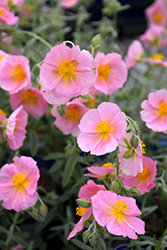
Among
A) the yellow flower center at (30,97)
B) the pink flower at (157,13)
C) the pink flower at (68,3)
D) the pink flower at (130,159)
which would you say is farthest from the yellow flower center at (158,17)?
the pink flower at (130,159)

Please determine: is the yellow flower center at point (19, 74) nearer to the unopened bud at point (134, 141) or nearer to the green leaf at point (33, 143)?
the green leaf at point (33, 143)

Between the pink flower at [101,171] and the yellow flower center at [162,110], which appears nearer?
the pink flower at [101,171]

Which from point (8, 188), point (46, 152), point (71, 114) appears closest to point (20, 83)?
point (71, 114)

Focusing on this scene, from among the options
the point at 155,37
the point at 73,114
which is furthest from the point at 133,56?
the point at 73,114

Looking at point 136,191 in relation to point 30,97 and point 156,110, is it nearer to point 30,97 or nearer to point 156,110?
point 156,110

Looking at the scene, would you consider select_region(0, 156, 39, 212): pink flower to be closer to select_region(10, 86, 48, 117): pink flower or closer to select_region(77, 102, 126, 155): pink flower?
select_region(77, 102, 126, 155): pink flower

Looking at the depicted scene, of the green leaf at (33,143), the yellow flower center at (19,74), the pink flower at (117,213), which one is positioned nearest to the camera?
the pink flower at (117,213)

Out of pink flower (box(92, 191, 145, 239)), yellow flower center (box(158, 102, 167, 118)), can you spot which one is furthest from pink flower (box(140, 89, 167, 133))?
pink flower (box(92, 191, 145, 239))

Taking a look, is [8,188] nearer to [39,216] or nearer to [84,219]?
[39,216]
